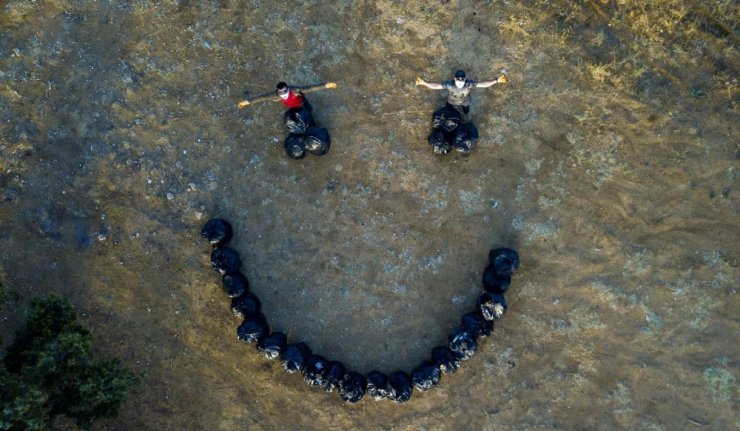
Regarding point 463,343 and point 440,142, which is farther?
point 440,142

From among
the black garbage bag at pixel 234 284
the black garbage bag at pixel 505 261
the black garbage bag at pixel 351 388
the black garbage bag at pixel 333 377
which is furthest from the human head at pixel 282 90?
the black garbage bag at pixel 351 388

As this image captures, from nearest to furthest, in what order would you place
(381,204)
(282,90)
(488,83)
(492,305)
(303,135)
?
(282,90)
(488,83)
(492,305)
(303,135)
(381,204)

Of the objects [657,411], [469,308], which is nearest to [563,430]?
[657,411]

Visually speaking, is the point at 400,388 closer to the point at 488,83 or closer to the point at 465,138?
the point at 465,138

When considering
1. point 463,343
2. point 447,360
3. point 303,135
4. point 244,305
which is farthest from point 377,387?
point 303,135

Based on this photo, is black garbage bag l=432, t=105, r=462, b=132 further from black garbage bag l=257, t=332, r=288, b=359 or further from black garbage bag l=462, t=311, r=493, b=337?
black garbage bag l=257, t=332, r=288, b=359

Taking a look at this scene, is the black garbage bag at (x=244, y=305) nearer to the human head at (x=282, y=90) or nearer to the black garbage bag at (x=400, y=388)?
the black garbage bag at (x=400, y=388)
